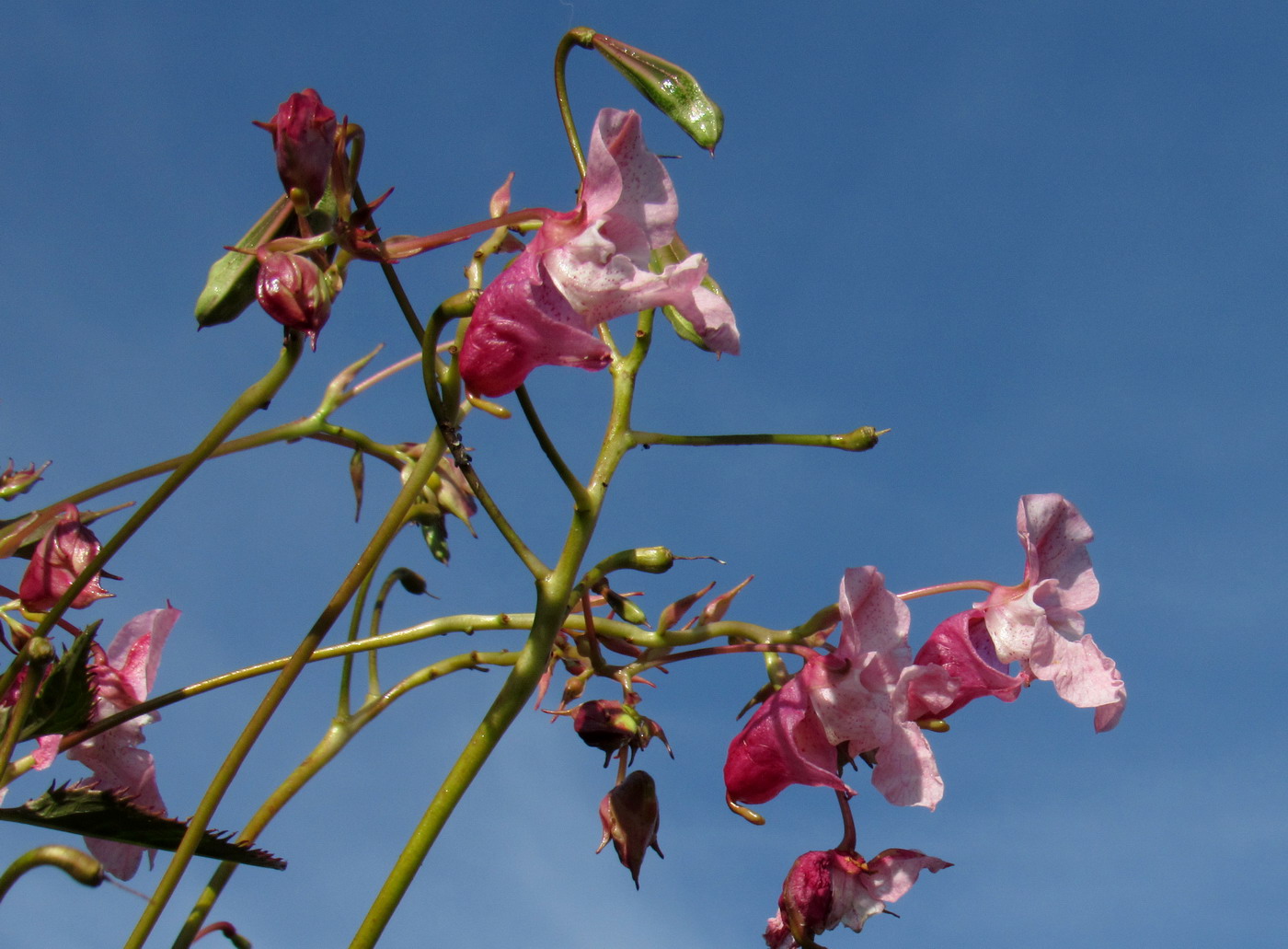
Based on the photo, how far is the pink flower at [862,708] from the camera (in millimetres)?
1069

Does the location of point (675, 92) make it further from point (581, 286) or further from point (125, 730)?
point (125, 730)

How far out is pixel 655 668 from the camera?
113 cm

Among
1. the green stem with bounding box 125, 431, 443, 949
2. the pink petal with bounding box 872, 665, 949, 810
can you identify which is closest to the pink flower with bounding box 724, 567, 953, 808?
the pink petal with bounding box 872, 665, 949, 810

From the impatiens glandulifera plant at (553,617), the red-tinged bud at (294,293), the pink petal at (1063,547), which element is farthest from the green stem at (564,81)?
the pink petal at (1063,547)

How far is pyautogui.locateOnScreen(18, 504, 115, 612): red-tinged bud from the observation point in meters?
1.14

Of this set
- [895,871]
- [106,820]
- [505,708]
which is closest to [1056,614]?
[895,871]

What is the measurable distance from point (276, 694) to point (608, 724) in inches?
13.5

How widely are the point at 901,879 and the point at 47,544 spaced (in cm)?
96

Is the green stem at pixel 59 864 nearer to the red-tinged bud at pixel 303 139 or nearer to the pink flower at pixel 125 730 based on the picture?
the pink flower at pixel 125 730

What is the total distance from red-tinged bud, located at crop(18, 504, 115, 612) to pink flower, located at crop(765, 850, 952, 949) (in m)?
0.79

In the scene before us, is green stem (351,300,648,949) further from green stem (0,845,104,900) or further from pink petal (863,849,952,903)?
pink petal (863,849,952,903)

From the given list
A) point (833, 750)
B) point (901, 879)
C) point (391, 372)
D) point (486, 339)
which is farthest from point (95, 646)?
point (901, 879)

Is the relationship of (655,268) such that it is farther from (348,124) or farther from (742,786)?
(742,786)

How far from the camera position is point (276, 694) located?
2.80 ft
